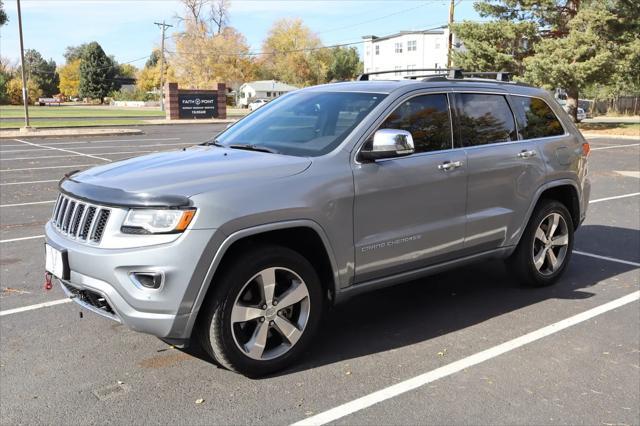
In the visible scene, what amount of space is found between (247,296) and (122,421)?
39.0 inches

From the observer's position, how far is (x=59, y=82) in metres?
122

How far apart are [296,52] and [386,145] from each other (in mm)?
100866

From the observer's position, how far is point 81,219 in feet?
11.8

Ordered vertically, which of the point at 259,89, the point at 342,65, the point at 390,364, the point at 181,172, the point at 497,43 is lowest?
the point at 390,364

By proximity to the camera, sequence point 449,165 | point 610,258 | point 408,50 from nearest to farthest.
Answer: point 449,165 < point 610,258 < point 408,50

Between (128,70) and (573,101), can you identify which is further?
(128,70)

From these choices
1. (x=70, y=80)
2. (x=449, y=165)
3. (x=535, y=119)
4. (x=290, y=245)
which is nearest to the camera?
(x=290, y=245)

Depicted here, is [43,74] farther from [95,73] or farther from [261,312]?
[261,312]

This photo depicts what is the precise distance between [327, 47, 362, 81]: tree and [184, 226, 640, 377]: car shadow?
10222 centimetres

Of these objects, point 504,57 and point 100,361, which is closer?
point 100,361

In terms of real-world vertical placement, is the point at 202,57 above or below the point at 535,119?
above

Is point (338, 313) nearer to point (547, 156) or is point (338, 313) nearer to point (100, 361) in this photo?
point (100, 361)

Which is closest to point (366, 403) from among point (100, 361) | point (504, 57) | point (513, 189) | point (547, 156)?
point (100, 361)

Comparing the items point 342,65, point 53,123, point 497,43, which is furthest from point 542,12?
point 342,65
